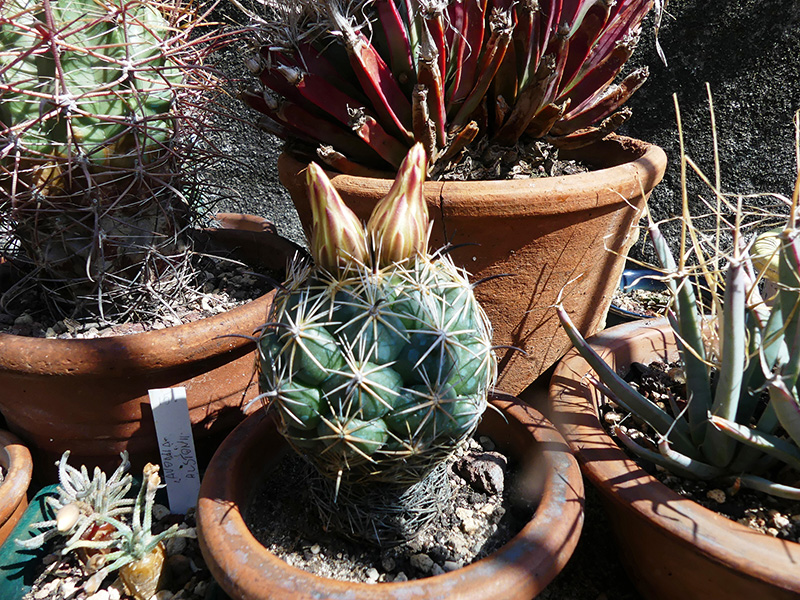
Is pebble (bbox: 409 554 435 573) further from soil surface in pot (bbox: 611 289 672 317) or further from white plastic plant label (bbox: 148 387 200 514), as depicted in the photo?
soil surface in pot (bbox: 611 289 672 317)

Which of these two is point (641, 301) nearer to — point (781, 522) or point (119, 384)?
point (781, 522)

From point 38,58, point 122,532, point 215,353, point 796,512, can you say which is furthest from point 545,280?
point 38,58

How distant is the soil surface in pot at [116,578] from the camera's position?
3.43 ft

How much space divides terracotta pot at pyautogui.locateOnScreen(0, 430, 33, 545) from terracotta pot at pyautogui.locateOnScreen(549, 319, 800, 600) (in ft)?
3.40

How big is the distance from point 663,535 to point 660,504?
44mm

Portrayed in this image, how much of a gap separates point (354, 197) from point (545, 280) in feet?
1.43

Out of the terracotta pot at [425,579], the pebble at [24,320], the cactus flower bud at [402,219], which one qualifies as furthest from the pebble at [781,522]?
the pebble at [24,320]

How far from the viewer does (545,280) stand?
1.22 meters

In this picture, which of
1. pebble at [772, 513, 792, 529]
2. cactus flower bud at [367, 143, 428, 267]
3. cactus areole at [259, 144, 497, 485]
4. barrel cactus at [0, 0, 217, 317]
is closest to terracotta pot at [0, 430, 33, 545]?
barrel cactus at [0, 0, 217, 317]

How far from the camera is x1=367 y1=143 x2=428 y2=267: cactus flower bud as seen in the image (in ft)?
2.61

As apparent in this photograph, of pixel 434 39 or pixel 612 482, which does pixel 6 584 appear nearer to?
pixel 612 482

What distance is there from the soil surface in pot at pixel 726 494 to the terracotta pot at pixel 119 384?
760mm

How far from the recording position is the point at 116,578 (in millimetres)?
1086

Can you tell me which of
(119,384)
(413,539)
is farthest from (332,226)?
(119,384)
